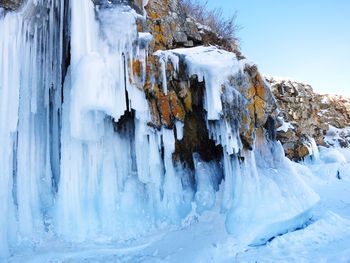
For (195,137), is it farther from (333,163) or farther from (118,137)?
(333,163)

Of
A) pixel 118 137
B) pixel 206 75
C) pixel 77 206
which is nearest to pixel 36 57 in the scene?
pixel 118 137

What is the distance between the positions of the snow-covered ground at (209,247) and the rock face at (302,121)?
8.99 metres

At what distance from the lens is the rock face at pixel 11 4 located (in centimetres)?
531

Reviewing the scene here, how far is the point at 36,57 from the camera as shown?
5.81 m

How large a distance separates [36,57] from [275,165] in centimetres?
543

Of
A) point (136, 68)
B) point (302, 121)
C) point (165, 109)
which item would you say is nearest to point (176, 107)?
point (165, 109)

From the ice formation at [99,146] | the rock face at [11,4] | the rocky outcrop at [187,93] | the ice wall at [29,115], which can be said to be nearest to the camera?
the ice wall at [29,115]

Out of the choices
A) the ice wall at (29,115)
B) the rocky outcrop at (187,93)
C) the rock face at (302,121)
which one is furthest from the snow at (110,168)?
the rock face at (302,121)

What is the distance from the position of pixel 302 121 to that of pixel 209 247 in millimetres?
13940

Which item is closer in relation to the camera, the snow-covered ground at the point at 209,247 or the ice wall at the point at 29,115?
the snow-covered ground at the point at 209,247

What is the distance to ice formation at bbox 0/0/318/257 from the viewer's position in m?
5.45

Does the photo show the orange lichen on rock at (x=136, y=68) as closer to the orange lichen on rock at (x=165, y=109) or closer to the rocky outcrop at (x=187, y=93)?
the rocky outcrop at (x=187, y=93)

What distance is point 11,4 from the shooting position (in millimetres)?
5379

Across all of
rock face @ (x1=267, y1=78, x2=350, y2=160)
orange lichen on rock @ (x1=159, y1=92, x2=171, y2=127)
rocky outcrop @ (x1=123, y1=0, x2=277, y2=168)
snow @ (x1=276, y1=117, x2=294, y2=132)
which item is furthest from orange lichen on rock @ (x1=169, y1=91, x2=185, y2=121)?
snow @ (x1=276, y1=117, x2=294, y2=132)
